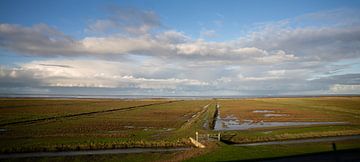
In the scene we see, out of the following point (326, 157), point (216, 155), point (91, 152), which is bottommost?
point (91, 152)

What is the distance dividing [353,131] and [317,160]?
1955cm


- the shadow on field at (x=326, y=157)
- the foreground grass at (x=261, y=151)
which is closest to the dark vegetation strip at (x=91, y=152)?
Answer: the foreground grass at (x=261, y=151)

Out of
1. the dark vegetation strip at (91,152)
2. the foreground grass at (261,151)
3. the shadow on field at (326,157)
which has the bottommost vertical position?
the dark vegetation strip at (91,152)

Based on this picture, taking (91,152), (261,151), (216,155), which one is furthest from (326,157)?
(91,152)

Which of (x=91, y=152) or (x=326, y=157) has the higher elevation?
(x=326, y=157)

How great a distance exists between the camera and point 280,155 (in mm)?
21719

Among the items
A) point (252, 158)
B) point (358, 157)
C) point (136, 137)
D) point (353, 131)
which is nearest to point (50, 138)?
point (136, 137)

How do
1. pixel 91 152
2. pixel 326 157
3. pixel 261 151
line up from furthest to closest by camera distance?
pixel 91 152
pixel 261 151
pixel 326 157

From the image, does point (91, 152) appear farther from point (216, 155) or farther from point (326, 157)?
point (326, 157)

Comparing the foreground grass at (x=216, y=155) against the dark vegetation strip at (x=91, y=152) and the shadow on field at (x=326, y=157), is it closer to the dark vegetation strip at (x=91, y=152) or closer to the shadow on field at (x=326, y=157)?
the shadow on field at (x=326, y=157)

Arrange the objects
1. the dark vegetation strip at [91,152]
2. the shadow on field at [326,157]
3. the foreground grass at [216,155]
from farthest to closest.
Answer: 1. the dark vegetation strip at [91,152]
2. the foreground grass at [216,155]
3. the shadow on field at [326,157]

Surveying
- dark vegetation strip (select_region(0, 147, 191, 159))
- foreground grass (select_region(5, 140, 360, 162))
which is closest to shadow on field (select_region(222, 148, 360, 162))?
foreground grass (select_region(5, 140, 360, 162))

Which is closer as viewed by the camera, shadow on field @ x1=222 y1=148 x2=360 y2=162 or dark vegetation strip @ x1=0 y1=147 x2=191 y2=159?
shadow on field @ x1=222 y1=148 x2=360 y2=162

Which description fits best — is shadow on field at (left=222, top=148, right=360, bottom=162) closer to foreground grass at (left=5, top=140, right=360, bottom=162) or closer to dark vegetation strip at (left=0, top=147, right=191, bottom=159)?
foreground grass at (left=5, top=140, right=360, bottom=162)
